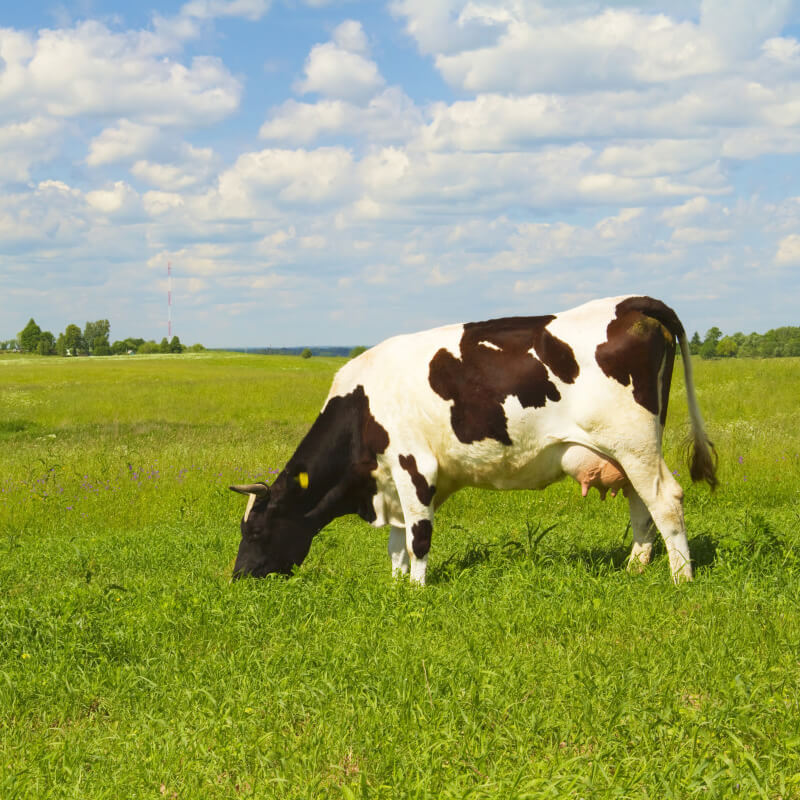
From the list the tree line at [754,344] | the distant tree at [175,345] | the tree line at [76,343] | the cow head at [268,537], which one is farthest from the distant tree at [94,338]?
the cow head at [268,537]

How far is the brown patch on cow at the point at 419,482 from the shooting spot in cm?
787

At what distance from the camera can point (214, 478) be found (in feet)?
47.2

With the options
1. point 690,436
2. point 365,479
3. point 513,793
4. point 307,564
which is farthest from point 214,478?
point 513,793

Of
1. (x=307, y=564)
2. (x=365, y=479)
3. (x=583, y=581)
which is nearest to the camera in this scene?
(x=583, y=581)

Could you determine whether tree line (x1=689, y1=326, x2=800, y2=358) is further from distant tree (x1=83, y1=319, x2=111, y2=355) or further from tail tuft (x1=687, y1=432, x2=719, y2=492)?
distant tree (x1=83, y1=319, x2=111, y2=355)

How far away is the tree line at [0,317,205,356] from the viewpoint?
175 metres

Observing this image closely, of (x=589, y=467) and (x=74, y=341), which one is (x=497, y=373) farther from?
(x=74, y=341)

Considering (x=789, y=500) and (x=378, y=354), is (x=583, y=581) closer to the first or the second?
(x=378, y=354)

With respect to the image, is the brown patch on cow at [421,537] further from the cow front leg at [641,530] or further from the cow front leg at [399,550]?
the cow front leg at [641,530]

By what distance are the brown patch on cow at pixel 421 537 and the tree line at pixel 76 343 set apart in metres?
158

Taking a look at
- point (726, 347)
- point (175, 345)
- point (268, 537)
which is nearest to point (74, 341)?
point (175, 345)

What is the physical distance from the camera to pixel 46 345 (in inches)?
6949

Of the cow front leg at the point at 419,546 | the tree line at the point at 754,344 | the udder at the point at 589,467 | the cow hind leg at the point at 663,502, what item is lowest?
the cow front leg at the point at 419,546

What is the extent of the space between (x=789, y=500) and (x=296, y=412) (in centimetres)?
2151
